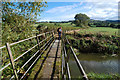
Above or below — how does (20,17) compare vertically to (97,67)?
above

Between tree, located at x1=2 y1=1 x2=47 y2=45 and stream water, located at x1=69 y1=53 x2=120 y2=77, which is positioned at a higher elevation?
tree, located at x1=2 y1=1 x2=47 y2=45

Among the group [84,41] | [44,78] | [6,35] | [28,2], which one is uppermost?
[28,2]

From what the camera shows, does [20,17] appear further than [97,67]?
No

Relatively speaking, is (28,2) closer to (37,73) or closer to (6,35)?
(6,35)

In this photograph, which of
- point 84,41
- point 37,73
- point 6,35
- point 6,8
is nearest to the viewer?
point 37,73

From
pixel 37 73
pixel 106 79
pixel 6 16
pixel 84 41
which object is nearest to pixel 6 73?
pixel 37 73

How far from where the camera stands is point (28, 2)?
5.21 metres

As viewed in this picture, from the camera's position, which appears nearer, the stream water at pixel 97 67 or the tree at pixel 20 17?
the tree at pixel 20 17

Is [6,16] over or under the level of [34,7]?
under

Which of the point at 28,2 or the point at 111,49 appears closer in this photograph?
the point at 28,2

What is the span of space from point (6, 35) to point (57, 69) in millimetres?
2695

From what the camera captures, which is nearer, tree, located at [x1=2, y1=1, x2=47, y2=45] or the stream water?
tree, located at [x1=2, y1=1, x2=47, y2=45]

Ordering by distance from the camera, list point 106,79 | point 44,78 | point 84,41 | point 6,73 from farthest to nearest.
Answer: point 84,41 → point 106,79 → point 6,73 → point 44,78

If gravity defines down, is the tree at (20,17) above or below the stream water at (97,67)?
above
